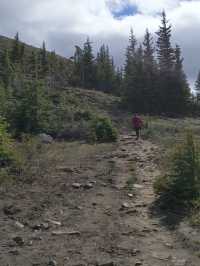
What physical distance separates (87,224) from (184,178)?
124 inches

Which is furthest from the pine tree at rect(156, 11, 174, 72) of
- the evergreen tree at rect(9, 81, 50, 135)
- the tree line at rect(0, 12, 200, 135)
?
the evergreen tree at rect(9, 81, 50, 135)

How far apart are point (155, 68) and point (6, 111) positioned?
3435 centimetres

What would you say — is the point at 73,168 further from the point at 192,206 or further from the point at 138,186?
the point at 192,206

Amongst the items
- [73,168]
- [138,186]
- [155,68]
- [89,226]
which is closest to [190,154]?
[138,186]

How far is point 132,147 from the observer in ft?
81.9

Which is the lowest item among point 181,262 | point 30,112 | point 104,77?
point 181,262

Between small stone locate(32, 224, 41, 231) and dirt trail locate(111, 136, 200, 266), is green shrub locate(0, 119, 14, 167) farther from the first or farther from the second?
small stone locate(32, 224, 41, 231)

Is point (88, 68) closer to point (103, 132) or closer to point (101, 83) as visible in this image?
point (101, 83)

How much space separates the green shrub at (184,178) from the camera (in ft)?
44.9

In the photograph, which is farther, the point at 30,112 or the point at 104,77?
the point at 104,77

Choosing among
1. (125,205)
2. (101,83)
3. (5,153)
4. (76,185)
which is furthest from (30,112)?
(101,83)

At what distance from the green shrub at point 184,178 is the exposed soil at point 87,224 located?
554 mm

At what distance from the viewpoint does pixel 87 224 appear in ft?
39.1

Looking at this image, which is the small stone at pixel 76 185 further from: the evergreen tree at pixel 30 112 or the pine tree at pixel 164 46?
the pine tree at pixel 164 46
